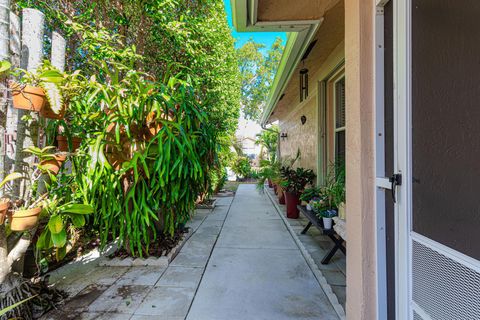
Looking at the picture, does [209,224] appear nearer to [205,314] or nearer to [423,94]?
[205,314]

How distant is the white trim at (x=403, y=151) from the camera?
3.63ft

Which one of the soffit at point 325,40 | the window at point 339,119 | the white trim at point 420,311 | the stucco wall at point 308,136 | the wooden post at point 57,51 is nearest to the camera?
the white trim at point 420,311

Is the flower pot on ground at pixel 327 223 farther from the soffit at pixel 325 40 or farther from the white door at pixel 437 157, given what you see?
the soffit at pixel 325 40

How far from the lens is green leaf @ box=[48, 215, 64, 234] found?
1759 millimetres

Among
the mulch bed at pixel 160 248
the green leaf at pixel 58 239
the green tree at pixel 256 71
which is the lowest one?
the mulch bed at pixel 160 248

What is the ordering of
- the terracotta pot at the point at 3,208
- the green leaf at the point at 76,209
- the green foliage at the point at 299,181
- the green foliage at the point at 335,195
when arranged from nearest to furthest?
1. the terracotta pot at the point at 3,208
2. the green leaf at the point at 76,209
3. the green foliage at the point at 335,195
4. the green foliage at the point at 299,181

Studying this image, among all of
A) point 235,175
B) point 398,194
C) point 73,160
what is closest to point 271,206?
point 73,160

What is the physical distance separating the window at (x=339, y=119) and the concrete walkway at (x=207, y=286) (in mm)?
1585

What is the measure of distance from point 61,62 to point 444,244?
307cm

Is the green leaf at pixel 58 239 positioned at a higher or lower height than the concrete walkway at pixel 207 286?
higher

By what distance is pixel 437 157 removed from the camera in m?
0.96

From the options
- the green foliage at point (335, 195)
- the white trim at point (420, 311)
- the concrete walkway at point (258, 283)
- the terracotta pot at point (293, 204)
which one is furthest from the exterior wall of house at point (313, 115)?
the white trim at point (420, 311)

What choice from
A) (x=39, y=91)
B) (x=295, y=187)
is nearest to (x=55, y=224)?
(x=39, y=91)

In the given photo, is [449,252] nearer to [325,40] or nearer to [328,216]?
[328,216]
